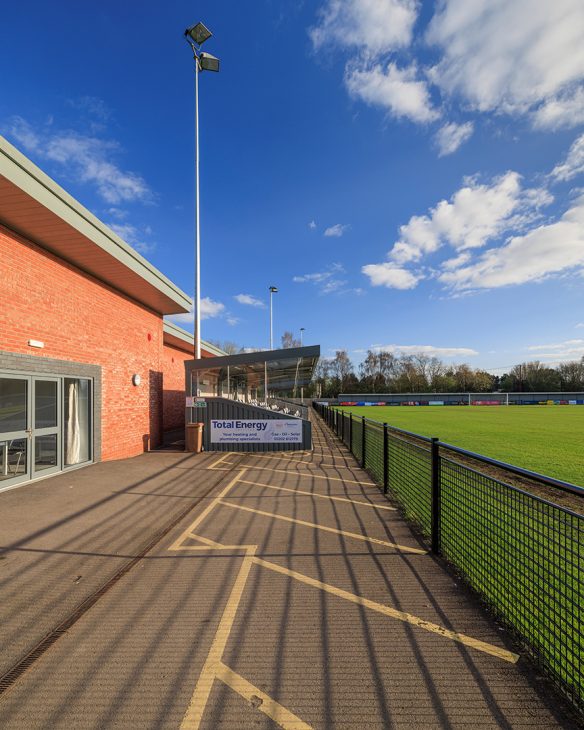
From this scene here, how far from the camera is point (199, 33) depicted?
13.9 m

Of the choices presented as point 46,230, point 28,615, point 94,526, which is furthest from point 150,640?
point 46,230

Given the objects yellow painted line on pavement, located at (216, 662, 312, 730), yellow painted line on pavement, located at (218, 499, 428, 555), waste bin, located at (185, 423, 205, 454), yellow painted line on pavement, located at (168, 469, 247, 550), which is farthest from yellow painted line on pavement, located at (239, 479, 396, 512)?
waste bin, located at (185, 423, 205, 454)

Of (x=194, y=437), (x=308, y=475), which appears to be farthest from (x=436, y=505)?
(x=194, y=437)

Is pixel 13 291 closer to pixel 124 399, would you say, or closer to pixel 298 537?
pixel 124 399

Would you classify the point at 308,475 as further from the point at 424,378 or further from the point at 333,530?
the point at 424,378

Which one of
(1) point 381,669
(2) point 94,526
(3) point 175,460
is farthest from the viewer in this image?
(3) point 175,460

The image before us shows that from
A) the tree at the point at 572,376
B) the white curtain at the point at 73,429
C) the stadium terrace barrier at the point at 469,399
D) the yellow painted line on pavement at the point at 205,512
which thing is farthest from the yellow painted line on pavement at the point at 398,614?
the tree at the point at 572,376

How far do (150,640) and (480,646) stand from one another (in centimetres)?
243

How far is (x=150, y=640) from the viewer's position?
9.27ft

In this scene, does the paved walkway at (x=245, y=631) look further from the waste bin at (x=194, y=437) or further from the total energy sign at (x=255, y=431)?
the total energy sign at (x=255, y=431)

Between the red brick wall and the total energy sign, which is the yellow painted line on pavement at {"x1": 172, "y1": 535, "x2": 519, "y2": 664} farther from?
the total energy sign

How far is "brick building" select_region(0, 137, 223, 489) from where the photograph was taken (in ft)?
23.6

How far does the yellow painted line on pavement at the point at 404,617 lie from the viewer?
8.70 ft

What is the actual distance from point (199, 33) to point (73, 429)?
1473 centimetres
